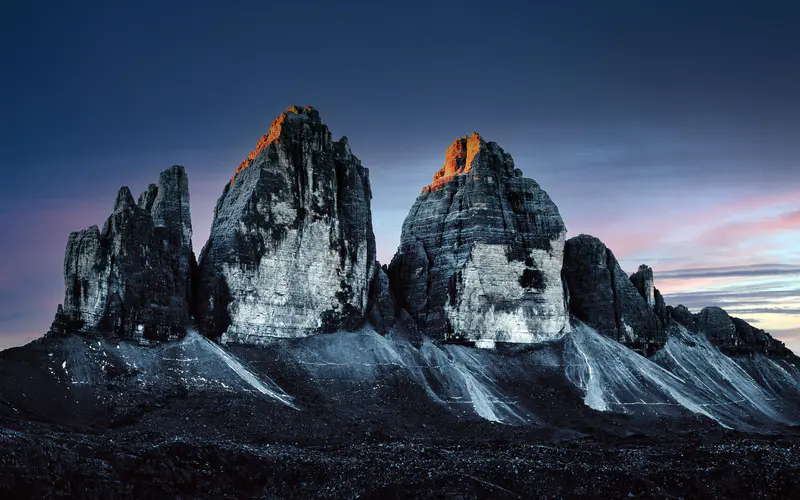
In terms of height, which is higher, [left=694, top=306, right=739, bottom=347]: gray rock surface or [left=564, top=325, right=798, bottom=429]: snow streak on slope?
[left=694, top=306, right=739, bottom=347]: gray rock surface

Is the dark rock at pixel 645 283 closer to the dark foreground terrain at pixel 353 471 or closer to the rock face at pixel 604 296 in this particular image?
the rock face at pixel 604 296

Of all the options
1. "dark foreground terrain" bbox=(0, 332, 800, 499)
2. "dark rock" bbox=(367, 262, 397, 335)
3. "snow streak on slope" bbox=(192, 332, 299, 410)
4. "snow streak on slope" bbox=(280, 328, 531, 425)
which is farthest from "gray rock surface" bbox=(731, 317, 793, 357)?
"snow streak on slope" bbox=(192, 332, 299, 410)

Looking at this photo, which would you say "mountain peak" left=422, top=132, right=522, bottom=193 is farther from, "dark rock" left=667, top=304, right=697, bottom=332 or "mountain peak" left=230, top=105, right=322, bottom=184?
"dark rock" left=667, top=304, right=697, bottom=332

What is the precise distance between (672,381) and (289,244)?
168ft

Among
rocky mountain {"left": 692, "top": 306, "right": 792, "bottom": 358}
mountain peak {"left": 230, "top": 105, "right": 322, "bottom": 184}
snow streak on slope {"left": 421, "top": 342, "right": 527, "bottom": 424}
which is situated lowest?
snow streak on slope {"left": 421, "top": 342, "right": 527, "bottom": 424}

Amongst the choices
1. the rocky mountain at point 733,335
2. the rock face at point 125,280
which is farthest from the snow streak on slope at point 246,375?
the rocky mountain at point 733,335

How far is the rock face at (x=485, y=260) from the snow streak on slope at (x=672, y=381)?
5.50 metres

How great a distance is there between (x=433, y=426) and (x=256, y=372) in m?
16.6

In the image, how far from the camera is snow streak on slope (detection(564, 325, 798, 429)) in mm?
85875

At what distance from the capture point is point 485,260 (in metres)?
91.9

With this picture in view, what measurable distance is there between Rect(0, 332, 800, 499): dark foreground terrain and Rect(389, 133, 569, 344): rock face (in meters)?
4.32

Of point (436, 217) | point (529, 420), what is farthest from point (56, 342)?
point (436, 217)

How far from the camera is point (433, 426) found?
6662 cm

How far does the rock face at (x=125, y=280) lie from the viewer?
65.1m
